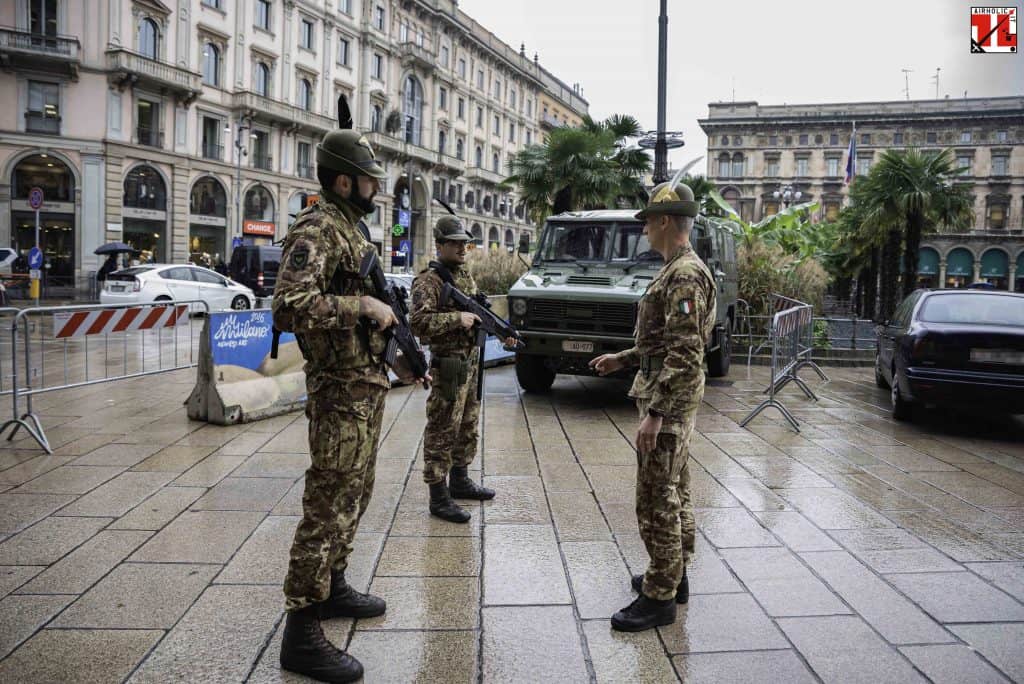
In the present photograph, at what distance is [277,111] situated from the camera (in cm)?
4081

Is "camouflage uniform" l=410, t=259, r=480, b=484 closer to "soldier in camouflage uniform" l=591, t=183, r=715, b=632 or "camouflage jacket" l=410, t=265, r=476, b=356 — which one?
"camouflage jacket" l=410, t=265, r=476, b=356

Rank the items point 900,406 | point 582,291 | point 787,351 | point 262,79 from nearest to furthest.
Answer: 1. point 900,406
2. point 582,291
3. point 787,351
4. point 262,79

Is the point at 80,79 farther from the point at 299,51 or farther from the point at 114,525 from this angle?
the point at 114,525

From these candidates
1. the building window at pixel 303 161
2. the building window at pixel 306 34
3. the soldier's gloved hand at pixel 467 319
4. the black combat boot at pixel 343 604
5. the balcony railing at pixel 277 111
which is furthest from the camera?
the building window at pixel 303 161

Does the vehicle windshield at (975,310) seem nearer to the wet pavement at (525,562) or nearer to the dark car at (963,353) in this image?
the dark car at (963,353)

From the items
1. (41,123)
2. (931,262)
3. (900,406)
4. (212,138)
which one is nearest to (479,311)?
(900,406)

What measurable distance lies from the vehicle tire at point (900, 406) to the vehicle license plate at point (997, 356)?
1.00 m

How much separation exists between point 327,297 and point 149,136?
3702 centimetres

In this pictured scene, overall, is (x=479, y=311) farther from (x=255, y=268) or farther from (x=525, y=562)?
(x=255, y=268)

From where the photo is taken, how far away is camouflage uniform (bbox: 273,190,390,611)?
290cm

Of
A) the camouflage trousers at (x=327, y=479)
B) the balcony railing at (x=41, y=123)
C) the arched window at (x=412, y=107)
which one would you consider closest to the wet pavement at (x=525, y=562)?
the camouflage trousers at (x=327, y=479)

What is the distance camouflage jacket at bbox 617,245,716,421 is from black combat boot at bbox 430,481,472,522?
1.76m

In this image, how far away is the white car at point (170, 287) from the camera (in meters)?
18.9

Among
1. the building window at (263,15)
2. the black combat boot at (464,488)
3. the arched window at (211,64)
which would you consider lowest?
the black combat boot at (464,488)
